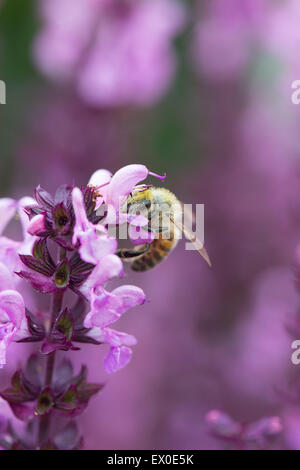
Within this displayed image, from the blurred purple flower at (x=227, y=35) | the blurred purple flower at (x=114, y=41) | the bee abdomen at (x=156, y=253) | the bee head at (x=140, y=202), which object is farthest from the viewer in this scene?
the blurred purple flower at (x=227, y=35)

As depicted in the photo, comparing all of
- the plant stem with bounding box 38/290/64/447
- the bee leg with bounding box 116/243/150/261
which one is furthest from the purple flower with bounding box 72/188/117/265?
the bee leg with bounding box 116/243/150/261

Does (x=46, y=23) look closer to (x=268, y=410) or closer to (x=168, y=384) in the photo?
(x=168, y=384)

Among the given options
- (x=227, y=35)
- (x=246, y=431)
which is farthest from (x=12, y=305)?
(x=227, y=35)

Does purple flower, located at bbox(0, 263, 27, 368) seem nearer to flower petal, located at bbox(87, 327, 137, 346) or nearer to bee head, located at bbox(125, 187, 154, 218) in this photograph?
flower petal, located at bbox(87, 327, 137, 346)

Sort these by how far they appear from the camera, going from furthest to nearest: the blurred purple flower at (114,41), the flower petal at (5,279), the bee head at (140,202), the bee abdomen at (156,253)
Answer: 1. the blurred purple flower at (114,41)
2. the bee abdomen at (156,253)
3. the bee head at (140,202)
4. the flower petal at (5,279)

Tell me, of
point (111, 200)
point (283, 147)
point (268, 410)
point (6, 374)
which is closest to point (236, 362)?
point (268, 410)

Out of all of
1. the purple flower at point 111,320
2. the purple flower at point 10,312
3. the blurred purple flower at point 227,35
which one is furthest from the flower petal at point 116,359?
the blurred purple flower at point 227,35

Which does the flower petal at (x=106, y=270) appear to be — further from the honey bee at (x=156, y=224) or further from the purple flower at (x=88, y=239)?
the honey bee at (x=156, y=224)
